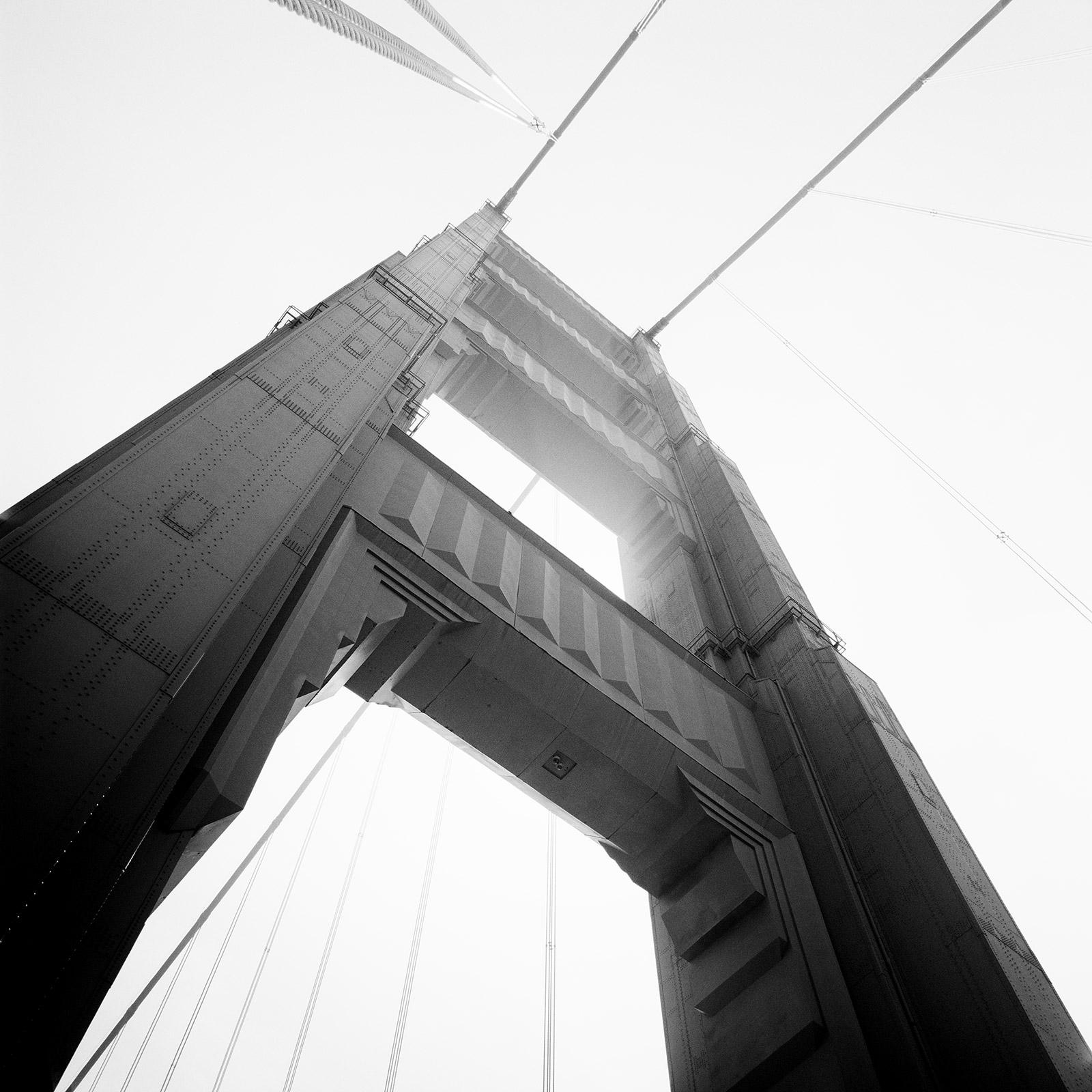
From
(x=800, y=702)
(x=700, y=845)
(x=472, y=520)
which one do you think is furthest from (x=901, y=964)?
(x=472, y=520)

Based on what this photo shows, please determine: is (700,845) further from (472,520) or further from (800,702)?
(472,520)

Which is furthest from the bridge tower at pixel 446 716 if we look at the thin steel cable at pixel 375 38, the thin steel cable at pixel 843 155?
the thin steel cable at pixel 843 155

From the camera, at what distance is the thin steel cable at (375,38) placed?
8.15m

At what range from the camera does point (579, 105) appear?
33.5 metres

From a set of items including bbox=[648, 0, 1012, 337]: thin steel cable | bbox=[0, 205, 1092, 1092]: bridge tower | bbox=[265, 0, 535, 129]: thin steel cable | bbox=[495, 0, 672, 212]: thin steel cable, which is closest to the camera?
bbox=[0, 205, 1092, 1092]: bridge tower

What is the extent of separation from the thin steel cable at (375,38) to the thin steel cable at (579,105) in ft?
36.0

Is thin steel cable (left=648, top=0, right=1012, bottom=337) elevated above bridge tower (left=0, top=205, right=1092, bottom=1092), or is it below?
above

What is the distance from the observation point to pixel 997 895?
8727 millimetres

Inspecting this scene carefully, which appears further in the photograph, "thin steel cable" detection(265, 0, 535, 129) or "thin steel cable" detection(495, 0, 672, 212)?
"thin steel cable" detection(495, 0, 672, 212)

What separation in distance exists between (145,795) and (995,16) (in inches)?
1159

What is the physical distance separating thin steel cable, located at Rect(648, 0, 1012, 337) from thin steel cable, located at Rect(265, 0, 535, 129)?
13568 mm

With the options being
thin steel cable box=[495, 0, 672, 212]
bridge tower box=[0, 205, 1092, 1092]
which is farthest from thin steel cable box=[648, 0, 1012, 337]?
bridge tower box=[0, 205, 1092, 1092]

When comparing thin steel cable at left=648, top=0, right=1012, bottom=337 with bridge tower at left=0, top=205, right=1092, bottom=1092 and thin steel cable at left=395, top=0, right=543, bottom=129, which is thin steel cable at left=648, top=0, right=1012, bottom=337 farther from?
bridge tower at left=0, top=205, right=1092, bottom=1092

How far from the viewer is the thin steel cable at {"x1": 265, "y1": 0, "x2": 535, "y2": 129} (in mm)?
8148
